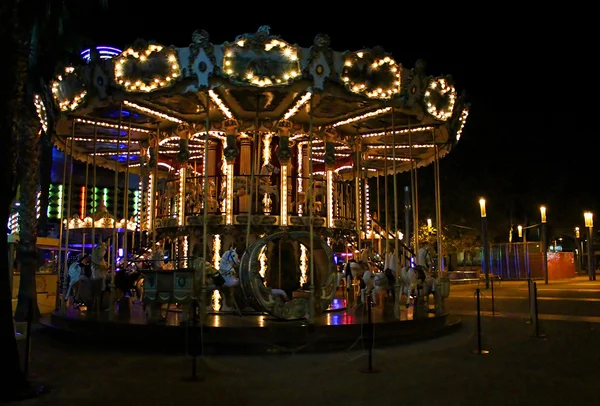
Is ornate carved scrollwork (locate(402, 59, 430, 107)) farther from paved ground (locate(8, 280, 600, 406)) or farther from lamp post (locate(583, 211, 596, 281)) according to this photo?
lamp post (locate(583, 211, 596, 281))

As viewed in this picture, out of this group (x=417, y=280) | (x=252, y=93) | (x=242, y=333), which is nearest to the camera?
(x=242, y=333)

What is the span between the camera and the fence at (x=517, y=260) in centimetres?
4216

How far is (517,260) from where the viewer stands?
42875 mm

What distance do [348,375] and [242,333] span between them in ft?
9.40

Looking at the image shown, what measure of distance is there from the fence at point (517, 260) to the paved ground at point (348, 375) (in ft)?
103

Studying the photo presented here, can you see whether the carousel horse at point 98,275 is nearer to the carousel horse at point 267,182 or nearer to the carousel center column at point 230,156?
the carousel center column at point 230,156

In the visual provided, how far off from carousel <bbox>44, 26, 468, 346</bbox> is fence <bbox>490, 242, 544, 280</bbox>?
78.2ft

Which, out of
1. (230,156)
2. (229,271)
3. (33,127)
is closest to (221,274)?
(229,271)

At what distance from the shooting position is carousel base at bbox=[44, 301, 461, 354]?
1093cm

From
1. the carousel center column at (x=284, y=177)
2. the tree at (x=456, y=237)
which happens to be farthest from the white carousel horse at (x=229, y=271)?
the tree at (x=456, y=237)

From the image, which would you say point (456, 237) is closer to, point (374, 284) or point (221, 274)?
point (374, 284)

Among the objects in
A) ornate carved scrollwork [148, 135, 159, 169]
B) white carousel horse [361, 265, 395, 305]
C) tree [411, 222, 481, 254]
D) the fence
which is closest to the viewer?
white carousel horse [361, 265, 395, 305]

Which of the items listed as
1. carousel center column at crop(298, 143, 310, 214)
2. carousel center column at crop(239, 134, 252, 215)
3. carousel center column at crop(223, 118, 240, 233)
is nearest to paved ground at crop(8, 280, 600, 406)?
carousel center column at crop(223, 118, 240, 233)

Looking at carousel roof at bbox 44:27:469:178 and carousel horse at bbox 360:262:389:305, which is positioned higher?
carousel roof at bbox 44:27:469:178
